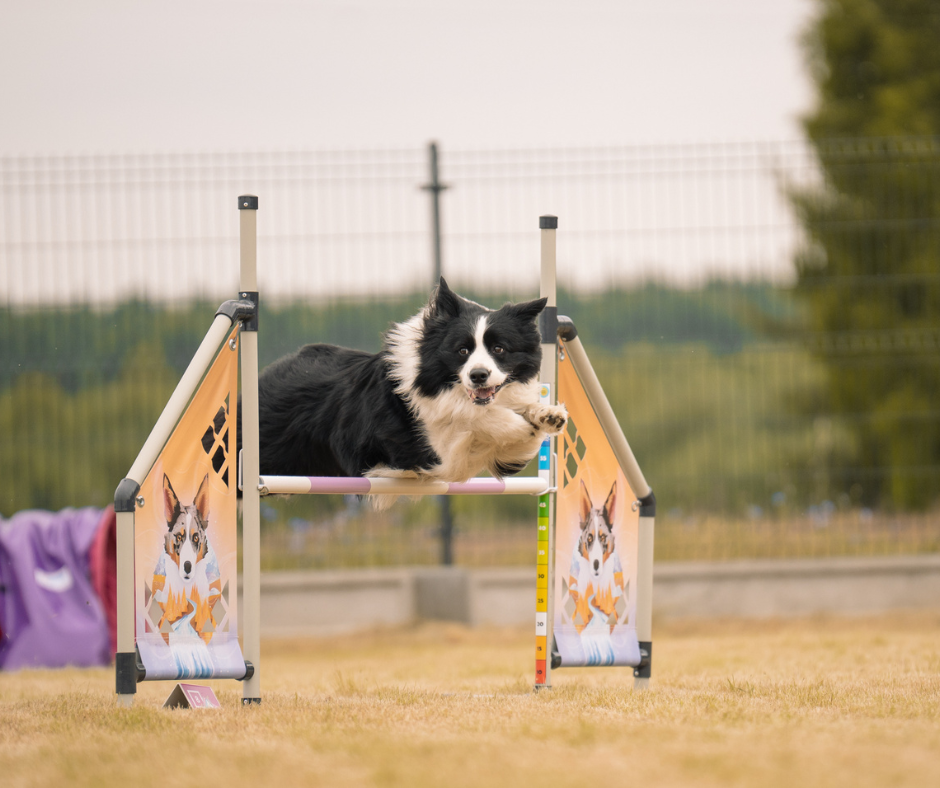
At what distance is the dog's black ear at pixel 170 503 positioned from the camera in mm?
3529

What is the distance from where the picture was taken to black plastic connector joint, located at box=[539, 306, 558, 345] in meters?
4.03

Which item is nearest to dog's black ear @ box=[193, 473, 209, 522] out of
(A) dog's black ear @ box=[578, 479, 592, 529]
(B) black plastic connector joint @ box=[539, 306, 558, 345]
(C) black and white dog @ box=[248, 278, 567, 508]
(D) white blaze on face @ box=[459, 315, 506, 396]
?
(C) black and white dog @ box=[248, 278, 567, 508]

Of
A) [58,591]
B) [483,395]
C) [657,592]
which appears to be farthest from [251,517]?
[657,592]

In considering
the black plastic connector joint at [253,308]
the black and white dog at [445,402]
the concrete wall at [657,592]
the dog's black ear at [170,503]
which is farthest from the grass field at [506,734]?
the concrete wall at [657,592]

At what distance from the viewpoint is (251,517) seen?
3.63 metres

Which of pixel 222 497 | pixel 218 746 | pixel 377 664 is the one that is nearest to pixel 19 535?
pixel 377 664

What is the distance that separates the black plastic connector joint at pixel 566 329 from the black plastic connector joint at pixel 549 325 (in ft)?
0.20

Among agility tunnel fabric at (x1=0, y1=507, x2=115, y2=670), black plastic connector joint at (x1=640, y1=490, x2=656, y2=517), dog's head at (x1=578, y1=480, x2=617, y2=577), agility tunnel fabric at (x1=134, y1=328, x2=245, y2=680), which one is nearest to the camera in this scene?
agility tunnel fabric at (x1=134, y1=328, x2=245, y2=680)

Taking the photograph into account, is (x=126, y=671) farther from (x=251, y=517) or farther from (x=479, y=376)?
(x=479, y=376)

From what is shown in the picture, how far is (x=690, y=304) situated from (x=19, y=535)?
479 centimetres

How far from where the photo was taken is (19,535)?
259 inches

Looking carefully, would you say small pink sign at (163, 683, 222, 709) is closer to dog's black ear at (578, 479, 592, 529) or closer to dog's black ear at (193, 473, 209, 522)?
dog's black ear at (193, 473, 209, 522)

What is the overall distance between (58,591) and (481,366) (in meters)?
4.26

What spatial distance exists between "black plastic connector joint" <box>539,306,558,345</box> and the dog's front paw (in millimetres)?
428
